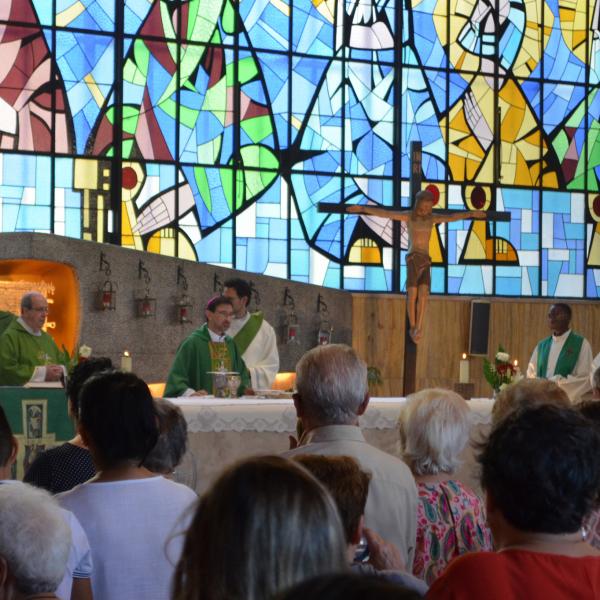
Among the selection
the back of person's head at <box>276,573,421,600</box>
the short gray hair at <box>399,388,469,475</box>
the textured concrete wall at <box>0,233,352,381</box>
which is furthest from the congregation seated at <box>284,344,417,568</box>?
the textured concrete wall at <box>0,233,352,381</box>

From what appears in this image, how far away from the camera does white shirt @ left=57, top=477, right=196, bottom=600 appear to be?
8.67ft

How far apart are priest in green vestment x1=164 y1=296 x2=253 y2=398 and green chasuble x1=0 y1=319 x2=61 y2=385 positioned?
2.73 ft

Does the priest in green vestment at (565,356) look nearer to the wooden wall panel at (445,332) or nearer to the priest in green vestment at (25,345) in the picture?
the wooden wall panel at (445,332)

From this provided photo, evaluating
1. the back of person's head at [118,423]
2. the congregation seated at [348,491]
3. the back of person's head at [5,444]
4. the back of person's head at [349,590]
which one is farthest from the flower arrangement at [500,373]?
the back of person's head at [349,590]

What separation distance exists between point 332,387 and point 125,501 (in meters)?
0.68

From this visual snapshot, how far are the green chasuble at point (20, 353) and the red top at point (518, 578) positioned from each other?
5966mm

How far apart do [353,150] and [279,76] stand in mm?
1168

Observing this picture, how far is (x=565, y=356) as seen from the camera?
10.1 metres

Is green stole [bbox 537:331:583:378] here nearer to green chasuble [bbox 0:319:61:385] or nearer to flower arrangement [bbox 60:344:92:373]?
green chasuble [bbox 0:319:61:385]

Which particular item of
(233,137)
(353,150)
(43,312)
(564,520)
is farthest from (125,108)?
(564,520)

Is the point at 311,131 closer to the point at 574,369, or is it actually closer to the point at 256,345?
the point at 574,369

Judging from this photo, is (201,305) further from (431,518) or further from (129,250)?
(431,518)

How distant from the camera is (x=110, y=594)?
104 inches

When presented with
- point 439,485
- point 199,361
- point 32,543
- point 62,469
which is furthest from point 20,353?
point 32,543
